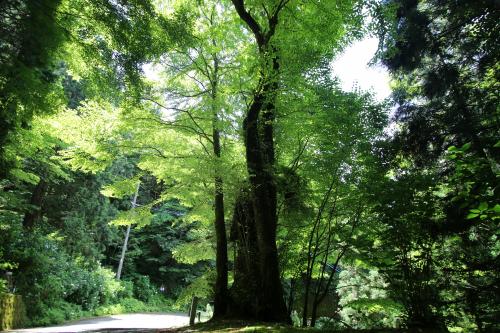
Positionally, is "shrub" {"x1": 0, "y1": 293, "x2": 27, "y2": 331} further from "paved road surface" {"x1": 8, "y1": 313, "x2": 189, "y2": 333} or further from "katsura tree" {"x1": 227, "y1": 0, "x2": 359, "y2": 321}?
"katsura tree" {"x1": 227, "y1": 0, "x2": 359, "y2": 321}

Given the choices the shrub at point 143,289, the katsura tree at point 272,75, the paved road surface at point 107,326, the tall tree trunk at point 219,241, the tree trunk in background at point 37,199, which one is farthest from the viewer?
the shrub at point 143,289

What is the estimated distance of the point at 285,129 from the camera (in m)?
8.15

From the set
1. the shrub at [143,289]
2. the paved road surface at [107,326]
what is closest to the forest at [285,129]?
the paved road surface at [107,326]

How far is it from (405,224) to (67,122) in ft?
23.3

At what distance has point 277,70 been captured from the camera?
257 inches

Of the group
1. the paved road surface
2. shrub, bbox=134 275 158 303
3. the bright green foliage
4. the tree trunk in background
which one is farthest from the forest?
shrub, bbox=134 275 158 303

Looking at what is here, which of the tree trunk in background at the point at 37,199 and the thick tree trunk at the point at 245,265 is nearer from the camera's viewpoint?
the thick tree trunk at the point at 245,265

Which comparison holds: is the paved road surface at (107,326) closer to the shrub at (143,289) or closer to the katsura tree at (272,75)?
the katsura tree at (272,75)

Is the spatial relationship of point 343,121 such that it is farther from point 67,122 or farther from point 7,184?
point 7,184

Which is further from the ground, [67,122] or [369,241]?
[67,122]

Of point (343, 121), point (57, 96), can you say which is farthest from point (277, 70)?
point (57, 96)

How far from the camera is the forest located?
4.80 m

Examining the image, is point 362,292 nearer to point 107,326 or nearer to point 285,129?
point 107,326

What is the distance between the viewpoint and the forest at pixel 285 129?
480 centimetres
